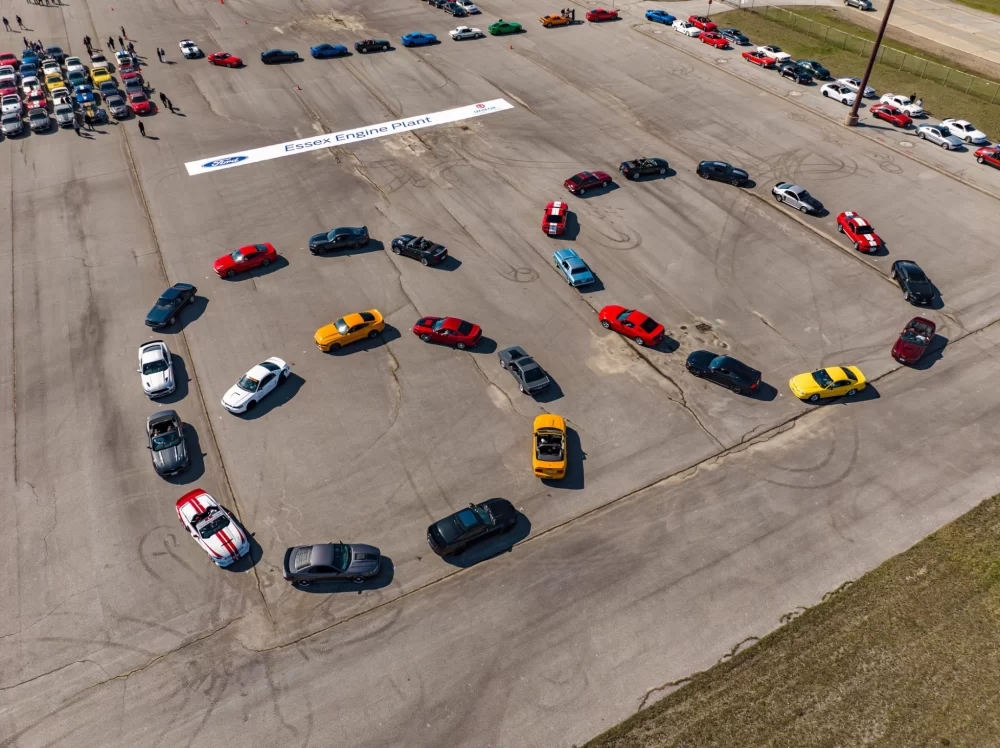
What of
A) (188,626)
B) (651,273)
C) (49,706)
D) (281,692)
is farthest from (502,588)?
(651,273)

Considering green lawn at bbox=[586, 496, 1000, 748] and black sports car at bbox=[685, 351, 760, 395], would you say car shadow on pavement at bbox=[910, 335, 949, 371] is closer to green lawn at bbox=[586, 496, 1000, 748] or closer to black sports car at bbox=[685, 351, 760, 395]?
black sports car at bbox=[685, 351, 760, 395]

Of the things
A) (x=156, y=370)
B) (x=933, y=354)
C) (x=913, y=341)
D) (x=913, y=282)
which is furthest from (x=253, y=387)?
(x=913, y=282)

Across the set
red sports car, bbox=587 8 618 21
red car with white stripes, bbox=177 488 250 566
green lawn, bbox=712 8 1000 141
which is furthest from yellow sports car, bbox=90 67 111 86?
green lawn, bbox=712 8 1000 141

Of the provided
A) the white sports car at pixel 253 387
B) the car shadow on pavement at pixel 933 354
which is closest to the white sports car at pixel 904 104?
the car shadow on pavement at pixel 933 354

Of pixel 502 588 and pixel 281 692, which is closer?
pixel 281 692

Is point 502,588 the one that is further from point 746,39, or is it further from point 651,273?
point 746,39
